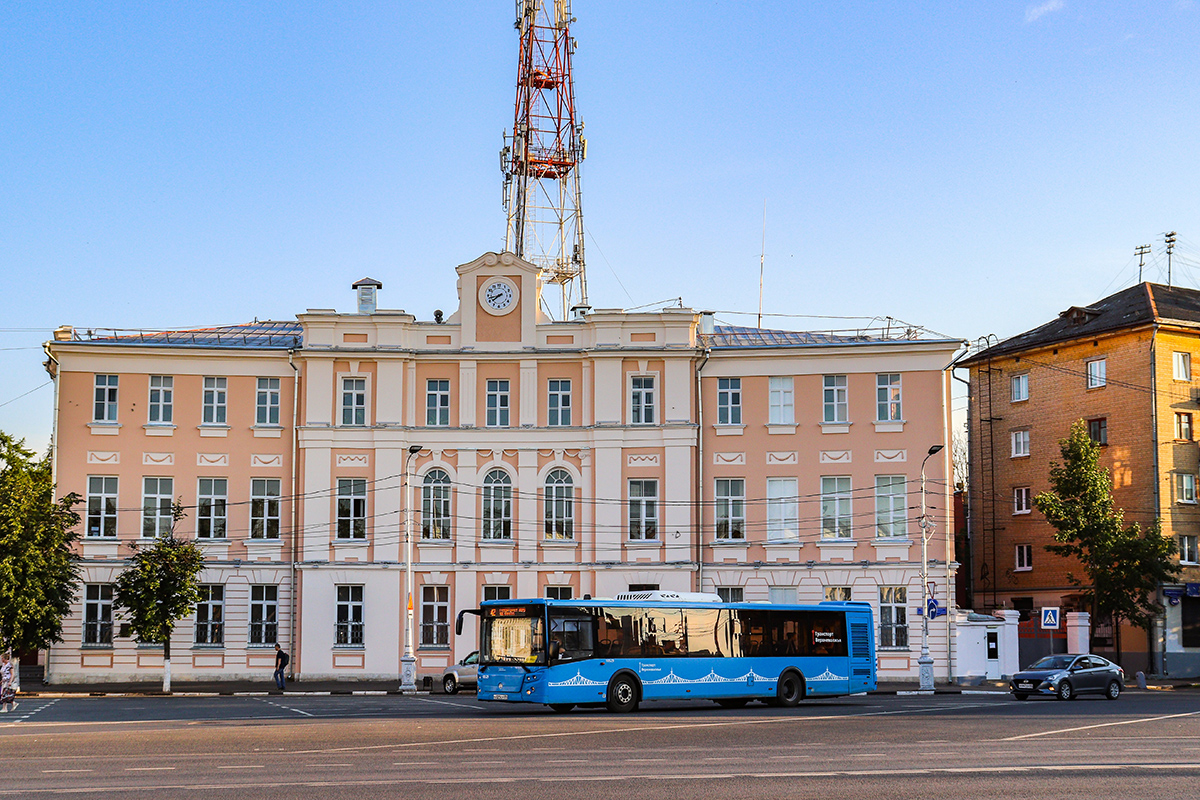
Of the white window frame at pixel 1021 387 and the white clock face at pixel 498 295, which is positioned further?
the white window frame at pixel 1021 387

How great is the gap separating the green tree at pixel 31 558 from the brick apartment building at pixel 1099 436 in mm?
41169

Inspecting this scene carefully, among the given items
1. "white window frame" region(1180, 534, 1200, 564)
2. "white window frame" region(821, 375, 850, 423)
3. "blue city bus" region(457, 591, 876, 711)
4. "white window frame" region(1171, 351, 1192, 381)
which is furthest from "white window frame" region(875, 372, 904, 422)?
"white window frame" region(1180, 534, 1200, 564)

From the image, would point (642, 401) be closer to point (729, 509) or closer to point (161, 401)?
point (729, 509)

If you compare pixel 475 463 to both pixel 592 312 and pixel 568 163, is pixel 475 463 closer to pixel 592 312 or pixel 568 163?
pixel 592 312

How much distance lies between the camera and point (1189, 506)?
56.2m

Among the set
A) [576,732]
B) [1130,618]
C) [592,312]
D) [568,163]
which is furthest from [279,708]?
[1130,618]

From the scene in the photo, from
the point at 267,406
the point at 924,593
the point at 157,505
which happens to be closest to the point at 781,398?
the point at 924,593

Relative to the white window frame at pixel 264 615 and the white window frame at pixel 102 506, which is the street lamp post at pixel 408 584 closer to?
the white window frame at pixel 264 615

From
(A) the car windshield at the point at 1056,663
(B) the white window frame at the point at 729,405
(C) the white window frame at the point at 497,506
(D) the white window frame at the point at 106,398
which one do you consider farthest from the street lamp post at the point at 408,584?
(A) the car windshield at the point at 1056,663

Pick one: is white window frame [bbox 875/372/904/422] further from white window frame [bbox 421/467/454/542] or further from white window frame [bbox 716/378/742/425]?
white window frame [bbox 421/467/454/542]

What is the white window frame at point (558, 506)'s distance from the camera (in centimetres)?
4794

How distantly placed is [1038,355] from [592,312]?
25.3m

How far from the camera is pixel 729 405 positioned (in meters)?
48.6

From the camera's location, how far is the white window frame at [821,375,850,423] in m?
48.2
